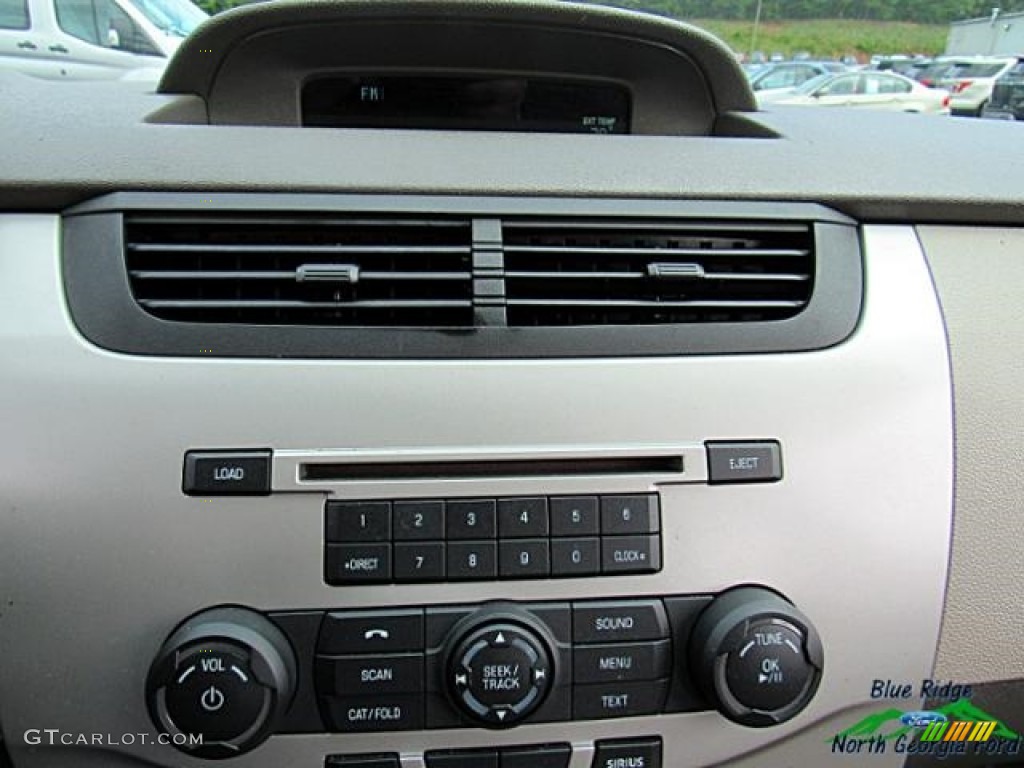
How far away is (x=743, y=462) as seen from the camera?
101 cm

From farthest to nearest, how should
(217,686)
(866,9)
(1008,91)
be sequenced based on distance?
(1008,91) → (866,9) → (217,686)

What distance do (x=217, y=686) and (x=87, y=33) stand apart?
6.59 meters

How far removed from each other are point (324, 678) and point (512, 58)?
1235mm

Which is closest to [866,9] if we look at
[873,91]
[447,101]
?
[447,101]

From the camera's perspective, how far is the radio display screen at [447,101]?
1670 mm

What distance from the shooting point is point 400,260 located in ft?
3.45

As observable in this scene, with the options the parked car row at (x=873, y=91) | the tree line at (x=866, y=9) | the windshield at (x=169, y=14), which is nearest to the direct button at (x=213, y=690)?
the tree line at (x=866, y=9)

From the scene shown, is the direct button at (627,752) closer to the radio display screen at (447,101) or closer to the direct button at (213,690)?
the direct button at (213,690)

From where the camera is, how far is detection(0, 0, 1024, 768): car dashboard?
37.5 inches

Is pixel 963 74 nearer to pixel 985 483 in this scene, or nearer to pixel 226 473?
pixel 985 483

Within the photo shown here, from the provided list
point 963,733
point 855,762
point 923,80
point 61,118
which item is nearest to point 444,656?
point 855,762

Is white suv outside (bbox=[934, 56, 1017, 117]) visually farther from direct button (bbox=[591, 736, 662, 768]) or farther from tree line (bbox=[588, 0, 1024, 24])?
direct button (bbox=[591, 736, 662, 768])

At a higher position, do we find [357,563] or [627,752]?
[357,563]

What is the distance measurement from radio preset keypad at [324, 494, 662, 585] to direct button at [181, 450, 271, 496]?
90 millimetres
